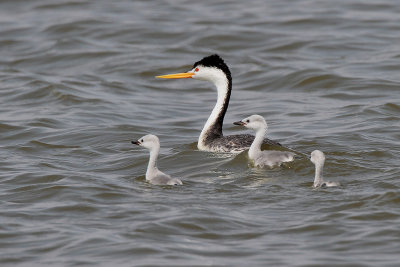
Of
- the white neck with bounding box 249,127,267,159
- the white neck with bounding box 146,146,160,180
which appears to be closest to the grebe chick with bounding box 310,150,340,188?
the white neck with bounding box 249,127,267,159

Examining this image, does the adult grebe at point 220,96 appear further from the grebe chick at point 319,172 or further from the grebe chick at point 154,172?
the grebe chick at point 319,172

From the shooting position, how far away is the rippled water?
8.34 meters

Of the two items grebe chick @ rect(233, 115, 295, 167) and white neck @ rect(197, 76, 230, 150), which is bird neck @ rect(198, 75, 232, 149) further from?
grebe chick @ rect(233, 115, 295, 167)

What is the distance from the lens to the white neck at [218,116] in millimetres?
12516

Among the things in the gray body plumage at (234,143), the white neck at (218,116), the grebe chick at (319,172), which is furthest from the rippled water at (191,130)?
the white neck at (218,116)

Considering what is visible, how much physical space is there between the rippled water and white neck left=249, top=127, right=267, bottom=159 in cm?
28

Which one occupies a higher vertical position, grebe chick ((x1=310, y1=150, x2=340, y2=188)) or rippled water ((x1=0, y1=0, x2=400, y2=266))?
grebe chick ((x1=310, y1=150, x2=340, y2=188))

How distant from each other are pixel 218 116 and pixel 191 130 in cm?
130

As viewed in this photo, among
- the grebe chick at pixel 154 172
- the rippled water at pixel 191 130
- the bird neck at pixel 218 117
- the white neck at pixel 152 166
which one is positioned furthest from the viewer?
the bird neck at pixel 218 117

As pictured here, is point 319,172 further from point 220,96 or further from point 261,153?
point 220,96

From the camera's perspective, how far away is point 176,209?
9094mm

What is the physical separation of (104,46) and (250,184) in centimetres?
1104

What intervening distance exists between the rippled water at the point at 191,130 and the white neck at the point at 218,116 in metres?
0.34

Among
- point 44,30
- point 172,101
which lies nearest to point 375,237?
point 172,101
